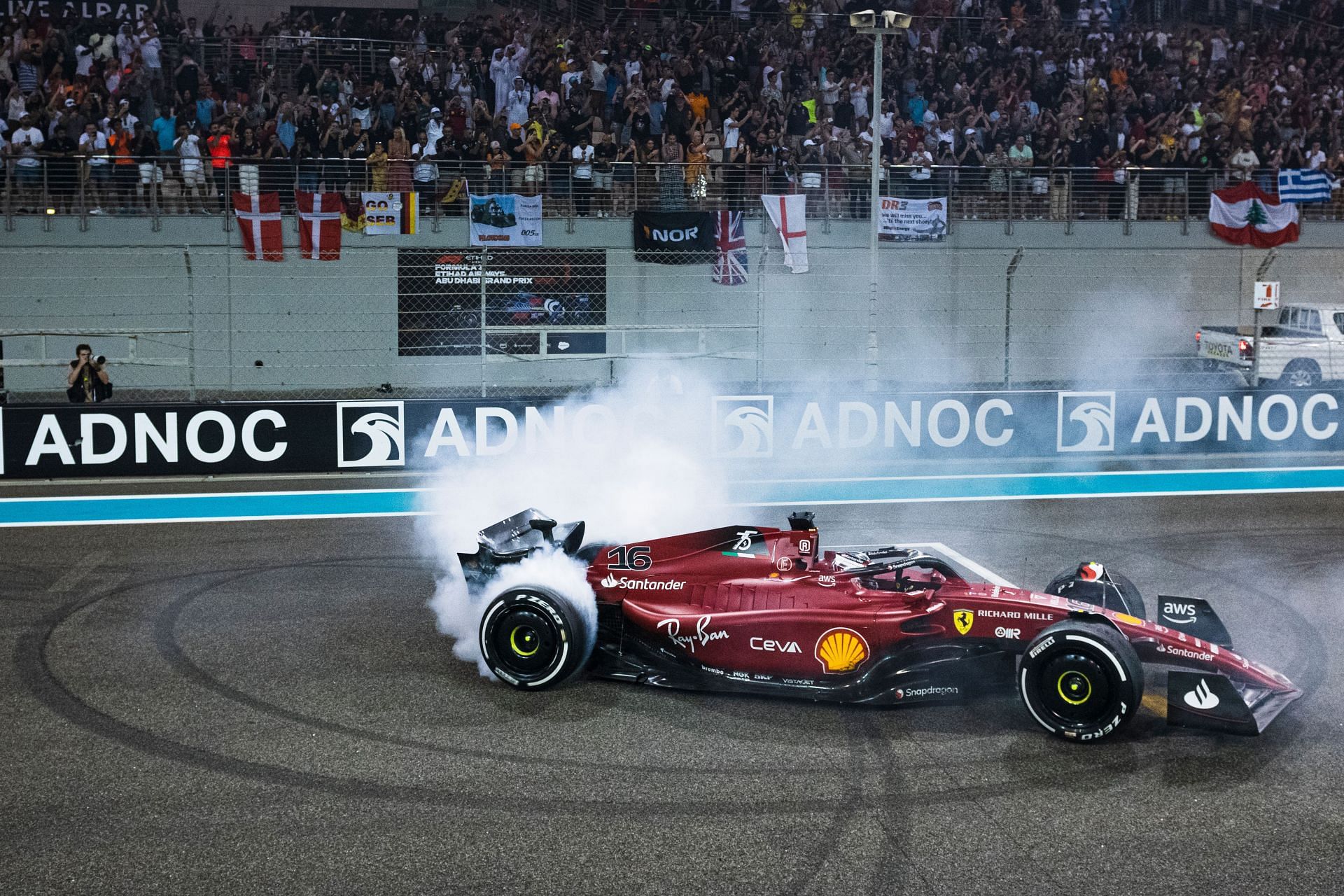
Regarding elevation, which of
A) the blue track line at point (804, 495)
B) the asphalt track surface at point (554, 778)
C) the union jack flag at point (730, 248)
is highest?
the union jack flag at point (730, 248)

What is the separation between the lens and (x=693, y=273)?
20.4 meters

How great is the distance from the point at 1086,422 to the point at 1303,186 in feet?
33.6

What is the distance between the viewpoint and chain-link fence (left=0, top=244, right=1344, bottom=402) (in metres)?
18.4

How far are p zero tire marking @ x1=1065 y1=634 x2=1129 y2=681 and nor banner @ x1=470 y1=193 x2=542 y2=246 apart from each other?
1462 centimetres

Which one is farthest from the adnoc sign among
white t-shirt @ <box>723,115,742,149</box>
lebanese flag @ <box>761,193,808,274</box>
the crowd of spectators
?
white t-shirt @ <box>723,115,742,149</box>

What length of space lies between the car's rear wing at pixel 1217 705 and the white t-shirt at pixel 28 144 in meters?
17.2

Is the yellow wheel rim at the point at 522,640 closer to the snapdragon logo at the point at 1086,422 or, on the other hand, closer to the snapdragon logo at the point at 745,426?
the snapdragon logo at the point at 745,426

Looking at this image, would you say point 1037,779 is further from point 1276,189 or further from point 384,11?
point 384,11

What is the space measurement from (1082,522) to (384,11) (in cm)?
1684

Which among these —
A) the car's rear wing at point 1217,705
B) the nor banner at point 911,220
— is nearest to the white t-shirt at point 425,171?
the nor banner at point 911,220

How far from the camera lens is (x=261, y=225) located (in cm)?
1889

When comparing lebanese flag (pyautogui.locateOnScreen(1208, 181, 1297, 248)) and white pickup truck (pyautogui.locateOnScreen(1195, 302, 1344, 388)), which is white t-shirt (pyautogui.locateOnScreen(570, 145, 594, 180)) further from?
lebanese flag (pyautogui.locateOnScreen(1208, 181, 1297, 248))

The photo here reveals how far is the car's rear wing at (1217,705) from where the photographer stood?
19.9 ft

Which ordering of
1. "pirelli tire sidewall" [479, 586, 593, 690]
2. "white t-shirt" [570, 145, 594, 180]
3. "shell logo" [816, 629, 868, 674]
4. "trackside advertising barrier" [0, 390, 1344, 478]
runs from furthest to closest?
"white t-shirt" [570, 145, 594, 180]
"trackside advertising barrier" [0, 390, 1344, 478]
"pirelli tire sidewall" [479, 586, 593, 690]
"shell logo" [816, 629, 868, 674]
